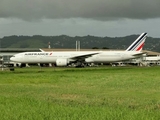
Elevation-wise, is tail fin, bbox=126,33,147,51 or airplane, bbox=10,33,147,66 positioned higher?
tail fin, bbox=126,33,147,51

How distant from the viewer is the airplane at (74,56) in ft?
239

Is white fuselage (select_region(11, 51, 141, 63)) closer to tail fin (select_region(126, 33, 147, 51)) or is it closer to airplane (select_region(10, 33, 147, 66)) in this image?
airplane (select_region(10, 33, 147, 66))

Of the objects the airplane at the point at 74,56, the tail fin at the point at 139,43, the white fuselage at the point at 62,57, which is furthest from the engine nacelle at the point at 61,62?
the tail fin at the point at 139,43

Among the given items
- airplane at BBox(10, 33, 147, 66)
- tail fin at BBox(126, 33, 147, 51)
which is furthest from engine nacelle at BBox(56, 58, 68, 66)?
tail fin at BBox(126, 33, 147, 51)

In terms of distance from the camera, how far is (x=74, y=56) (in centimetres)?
7512

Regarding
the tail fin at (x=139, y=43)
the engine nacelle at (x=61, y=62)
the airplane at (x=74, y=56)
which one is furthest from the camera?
the tail fin at (x=139, y=43)

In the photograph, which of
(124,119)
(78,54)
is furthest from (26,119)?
(78,54)

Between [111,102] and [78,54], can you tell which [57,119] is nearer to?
[111,102]

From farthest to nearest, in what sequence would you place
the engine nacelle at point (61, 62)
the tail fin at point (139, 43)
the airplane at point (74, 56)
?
1. the tail fin at point (139, 43)
2. the airplane at point (74, 56)
3. the engine nacelle at point (61, 62)

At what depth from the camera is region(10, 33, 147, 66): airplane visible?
239ft

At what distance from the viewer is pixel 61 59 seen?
237ft

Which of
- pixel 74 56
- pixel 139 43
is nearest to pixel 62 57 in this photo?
pixel 74 56

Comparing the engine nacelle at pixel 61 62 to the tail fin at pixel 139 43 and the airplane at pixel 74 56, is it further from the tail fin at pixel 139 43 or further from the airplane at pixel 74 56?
the tail fin at pixel 139 43

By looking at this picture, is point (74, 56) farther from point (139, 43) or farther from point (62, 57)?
point (139, 43)
